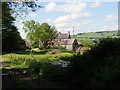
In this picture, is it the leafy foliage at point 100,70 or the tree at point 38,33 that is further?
the tree at point 38,33

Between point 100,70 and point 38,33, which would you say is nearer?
point 100,70

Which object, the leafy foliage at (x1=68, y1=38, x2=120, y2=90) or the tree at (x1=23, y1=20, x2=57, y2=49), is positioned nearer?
the leafy foliage at (x1=68, y1=38, x2=120, y2=90)

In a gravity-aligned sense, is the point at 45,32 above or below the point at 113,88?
above

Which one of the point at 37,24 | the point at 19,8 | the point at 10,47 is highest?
the point at 37,24

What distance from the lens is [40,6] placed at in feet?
48.4

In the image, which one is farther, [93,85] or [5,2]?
[5,2]

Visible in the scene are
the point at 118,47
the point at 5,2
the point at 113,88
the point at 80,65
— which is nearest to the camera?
the point at 113,88

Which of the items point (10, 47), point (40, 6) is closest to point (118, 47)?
point (40, 6)

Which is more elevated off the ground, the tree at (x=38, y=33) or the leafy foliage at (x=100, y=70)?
the tree at (x=38, y=33)

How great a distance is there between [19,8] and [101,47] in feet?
27.5

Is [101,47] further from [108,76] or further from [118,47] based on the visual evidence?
[108,76]

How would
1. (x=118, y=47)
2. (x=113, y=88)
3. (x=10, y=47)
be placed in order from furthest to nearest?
(x=10, y=47), (x=118, y=47), (x=113, y=88)

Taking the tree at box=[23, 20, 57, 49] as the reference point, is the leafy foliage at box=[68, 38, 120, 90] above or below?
below

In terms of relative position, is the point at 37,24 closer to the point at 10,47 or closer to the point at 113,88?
the point at 10,47
